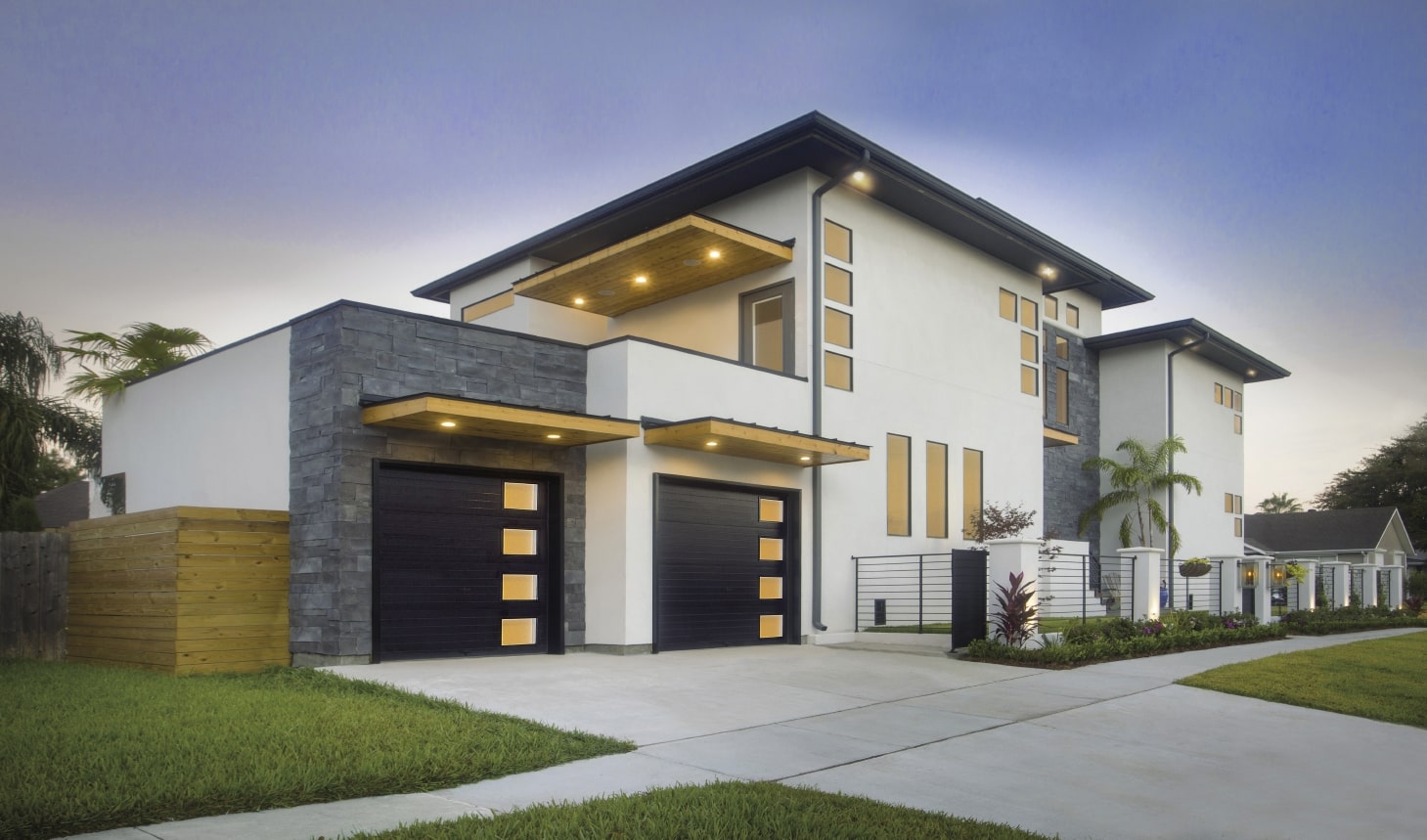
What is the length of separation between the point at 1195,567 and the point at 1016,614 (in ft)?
28.9

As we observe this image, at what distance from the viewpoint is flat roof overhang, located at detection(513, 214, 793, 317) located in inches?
558

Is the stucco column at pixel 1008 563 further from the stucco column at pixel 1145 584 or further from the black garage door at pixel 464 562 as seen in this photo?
the black garage door at pixel 464 562

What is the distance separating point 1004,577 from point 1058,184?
36.9ft

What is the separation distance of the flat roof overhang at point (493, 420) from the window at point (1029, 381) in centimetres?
1055

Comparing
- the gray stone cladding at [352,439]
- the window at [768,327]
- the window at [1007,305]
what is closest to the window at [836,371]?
the window at [768,327]

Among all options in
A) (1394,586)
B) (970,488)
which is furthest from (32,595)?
(1394,586)

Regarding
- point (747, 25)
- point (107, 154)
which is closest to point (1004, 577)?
point (747, 25)

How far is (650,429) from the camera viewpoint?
1309 cm

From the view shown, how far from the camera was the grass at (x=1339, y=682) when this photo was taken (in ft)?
31.8

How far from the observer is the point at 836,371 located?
15852 millimetres

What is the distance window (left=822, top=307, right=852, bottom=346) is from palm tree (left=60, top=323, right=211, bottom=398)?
618 inches

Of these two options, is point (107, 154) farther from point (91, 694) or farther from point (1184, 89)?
point (1184, 89)

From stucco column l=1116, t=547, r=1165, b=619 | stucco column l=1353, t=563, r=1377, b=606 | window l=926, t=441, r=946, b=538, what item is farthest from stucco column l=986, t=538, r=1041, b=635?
stucco column l=1353, t=563, r=1377, b=606

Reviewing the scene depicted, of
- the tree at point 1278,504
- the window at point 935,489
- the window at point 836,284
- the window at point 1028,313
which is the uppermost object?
the window at point 1028,313
